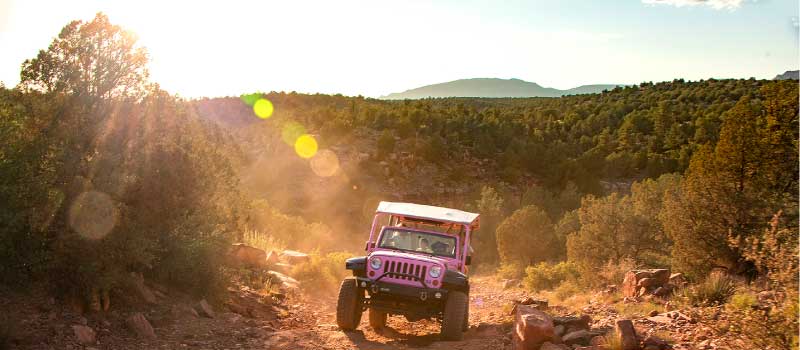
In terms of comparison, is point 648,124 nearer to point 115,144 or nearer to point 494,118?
point 494,118

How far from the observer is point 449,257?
10734 mm

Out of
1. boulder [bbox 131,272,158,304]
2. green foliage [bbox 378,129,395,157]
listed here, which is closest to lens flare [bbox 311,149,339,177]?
green foliage [bbox 378,129,395,157]

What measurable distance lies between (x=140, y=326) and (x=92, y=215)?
5.54 feet

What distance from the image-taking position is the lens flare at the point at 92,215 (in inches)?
318

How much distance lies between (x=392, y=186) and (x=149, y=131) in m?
37.2

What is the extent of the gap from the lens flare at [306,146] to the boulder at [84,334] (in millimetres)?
41831

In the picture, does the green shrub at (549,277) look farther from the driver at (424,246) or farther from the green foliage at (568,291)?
the driver at (424,246)

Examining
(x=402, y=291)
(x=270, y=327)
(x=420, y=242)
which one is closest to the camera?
(x=402, y=291)

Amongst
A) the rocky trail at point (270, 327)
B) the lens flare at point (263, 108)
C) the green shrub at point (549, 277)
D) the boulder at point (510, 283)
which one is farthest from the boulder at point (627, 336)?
the lens flare at point (263, 108)

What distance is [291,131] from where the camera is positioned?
52375mm

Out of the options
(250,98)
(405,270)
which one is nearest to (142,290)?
(405,270)

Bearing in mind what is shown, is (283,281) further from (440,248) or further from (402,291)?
(402,291)

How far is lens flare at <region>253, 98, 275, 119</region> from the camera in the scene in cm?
6631

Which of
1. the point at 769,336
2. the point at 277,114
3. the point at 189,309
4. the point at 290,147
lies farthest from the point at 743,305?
the point at 277,114
